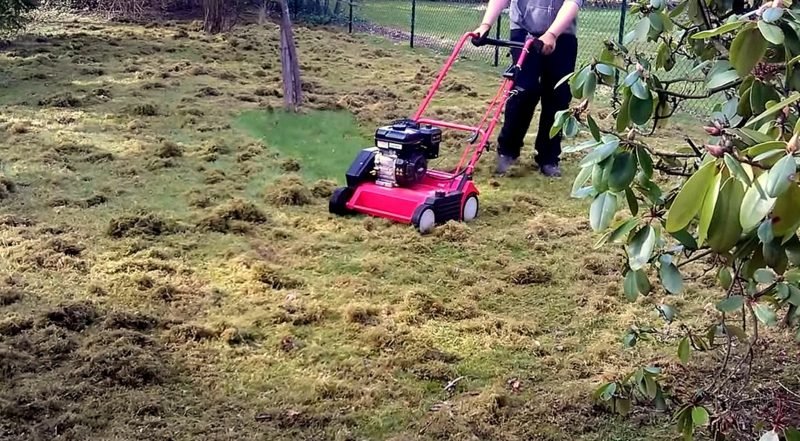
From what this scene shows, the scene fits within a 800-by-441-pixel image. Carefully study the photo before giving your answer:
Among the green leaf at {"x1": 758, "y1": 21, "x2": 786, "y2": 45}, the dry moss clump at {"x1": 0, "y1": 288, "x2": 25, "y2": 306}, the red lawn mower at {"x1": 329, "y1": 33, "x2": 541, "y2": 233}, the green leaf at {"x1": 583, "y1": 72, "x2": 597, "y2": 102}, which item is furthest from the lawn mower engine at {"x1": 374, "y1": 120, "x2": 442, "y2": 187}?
the green leaf at {"x1": 758, "y1": 21, "x2": 786, "y2": 45}

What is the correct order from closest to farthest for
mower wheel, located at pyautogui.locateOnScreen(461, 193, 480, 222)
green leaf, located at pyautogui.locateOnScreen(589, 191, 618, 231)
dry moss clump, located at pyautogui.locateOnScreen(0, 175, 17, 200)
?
1. green leaf, located at pyautogui.locateOnScreen(589, 191, 618, 231)
2. mower wheel, located at pyautogui.locateOnScreen(461, 193, 480, 222)
3. dry moss clump, located at pyautogui.locateOnScreen(0, 175, 17, 200)

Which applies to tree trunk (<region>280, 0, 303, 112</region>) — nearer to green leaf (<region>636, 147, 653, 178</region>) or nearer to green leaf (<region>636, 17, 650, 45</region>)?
green leaf (<region>636, 17, 650, 45</region>)

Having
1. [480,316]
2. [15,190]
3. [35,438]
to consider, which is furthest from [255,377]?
[15,190]

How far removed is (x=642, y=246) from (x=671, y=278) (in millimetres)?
216

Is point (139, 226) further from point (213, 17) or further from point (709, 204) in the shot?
point (213, 17)

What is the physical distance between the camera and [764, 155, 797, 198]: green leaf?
0.83m

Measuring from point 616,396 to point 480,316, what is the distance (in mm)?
1378

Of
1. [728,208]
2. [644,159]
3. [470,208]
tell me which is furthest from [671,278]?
[470,208]

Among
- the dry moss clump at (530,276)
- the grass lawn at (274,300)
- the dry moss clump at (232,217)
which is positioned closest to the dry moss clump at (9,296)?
the grass lawn at (274,300)

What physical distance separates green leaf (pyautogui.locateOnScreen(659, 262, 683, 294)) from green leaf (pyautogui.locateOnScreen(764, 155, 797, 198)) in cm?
55

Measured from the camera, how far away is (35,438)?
2.52 m

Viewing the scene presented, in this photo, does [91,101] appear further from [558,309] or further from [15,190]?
[558,309]

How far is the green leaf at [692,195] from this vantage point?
87cm

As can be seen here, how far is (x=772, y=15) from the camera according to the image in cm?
102
